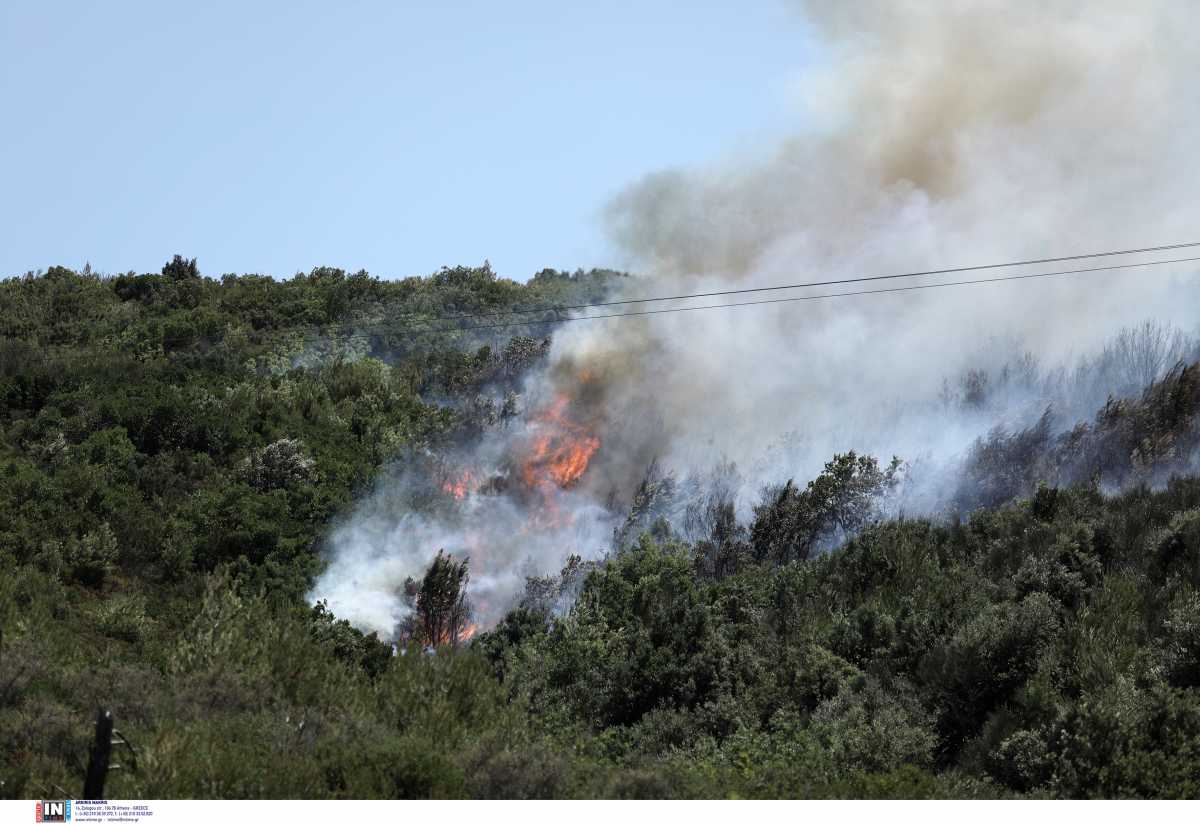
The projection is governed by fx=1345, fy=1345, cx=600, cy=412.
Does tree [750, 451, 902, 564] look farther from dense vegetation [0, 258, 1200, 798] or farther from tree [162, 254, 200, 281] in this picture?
tree [162, 254, 200, 281]

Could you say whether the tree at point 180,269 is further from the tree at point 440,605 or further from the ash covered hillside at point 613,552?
the tree at point 440,605

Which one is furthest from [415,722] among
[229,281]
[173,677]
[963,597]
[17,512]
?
[229,281]

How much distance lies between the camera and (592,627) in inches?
1384

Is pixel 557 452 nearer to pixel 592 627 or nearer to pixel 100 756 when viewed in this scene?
pixel 592 627

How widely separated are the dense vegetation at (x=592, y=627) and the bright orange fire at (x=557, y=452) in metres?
2.53

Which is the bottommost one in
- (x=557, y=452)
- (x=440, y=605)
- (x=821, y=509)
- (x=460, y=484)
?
(x=440, y=605)

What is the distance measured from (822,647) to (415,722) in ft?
34.1

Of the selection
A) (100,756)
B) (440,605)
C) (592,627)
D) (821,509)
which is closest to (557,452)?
(440,605)

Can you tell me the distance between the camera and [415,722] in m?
27.0

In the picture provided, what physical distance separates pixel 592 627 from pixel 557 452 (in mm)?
13309

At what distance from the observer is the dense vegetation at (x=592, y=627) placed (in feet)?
77.7

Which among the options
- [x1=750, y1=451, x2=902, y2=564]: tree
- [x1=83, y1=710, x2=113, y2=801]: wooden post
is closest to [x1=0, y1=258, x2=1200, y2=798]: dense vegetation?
[x1=750, y1=451, x2=902, y2=564]: tree

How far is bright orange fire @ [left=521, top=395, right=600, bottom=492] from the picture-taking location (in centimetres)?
4616

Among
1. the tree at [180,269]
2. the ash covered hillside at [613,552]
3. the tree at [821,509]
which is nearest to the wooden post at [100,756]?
the ash covered hillside at [613,552]
